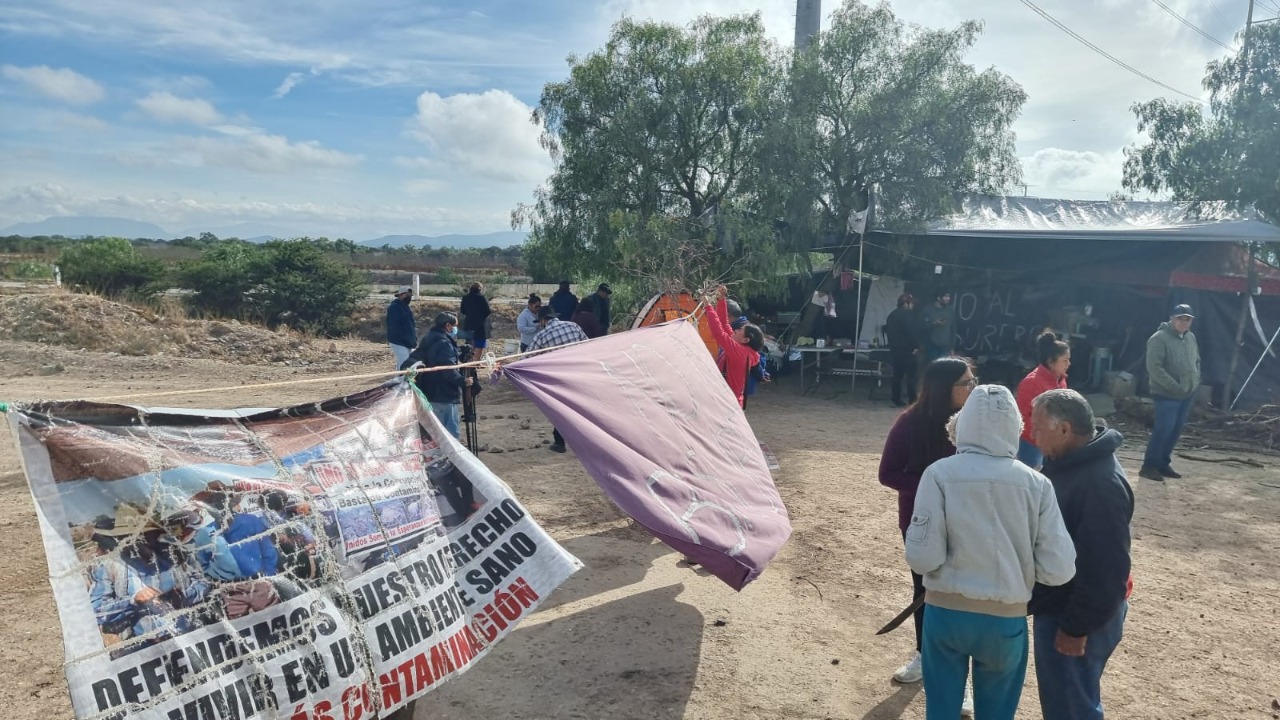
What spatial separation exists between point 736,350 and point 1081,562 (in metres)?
3.88

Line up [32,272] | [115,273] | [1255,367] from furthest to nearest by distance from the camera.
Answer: [32,272] → [115,273] → [1255,367]

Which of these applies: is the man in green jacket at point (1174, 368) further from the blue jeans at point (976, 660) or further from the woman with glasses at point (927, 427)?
the blue jeans at point (976, 660)

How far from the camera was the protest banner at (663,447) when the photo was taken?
3637 mm

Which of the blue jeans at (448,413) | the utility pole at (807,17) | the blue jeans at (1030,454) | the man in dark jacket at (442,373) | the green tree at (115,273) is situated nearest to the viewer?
the blue jeans at (1030,454)

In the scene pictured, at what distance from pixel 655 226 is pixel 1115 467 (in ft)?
30.6

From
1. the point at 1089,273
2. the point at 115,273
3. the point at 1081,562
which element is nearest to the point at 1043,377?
the point at 1081,562

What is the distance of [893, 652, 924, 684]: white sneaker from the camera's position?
4.20 metres

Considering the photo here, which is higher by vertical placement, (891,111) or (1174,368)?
(891,111)

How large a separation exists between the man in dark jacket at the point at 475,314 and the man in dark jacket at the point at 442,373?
17.0 ft

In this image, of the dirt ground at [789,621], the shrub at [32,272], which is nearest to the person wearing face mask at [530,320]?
the dirt ground at [789,621]

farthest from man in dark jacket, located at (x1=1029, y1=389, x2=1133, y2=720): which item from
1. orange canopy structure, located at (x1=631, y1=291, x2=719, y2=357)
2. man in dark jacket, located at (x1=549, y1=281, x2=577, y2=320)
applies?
man in dark jacket, located at (x1=549, y1=281, x2=577, y2=320)

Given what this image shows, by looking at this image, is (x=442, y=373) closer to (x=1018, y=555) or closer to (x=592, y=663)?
(x=592, y=663)

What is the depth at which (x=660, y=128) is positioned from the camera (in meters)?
12.8

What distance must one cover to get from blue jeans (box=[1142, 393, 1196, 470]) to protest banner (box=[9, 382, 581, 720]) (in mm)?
7452
